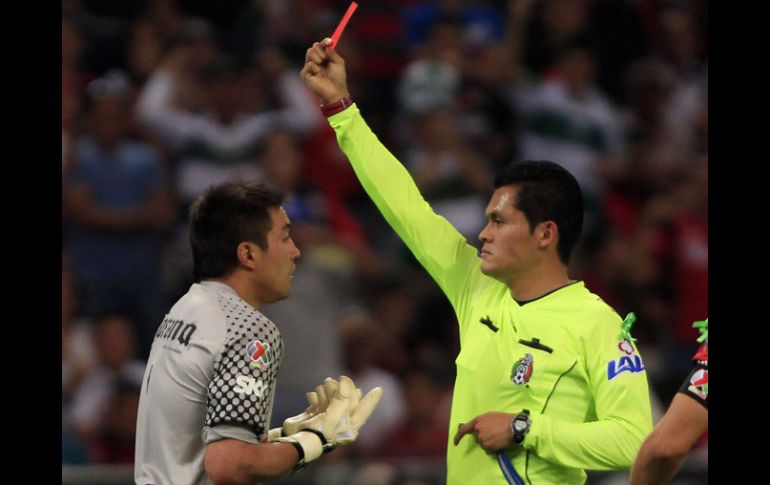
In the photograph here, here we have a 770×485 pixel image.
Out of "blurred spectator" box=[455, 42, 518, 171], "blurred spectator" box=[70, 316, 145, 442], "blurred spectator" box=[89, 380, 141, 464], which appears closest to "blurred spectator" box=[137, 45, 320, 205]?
"blurred spectator" box=[70, 316, 145, 442]

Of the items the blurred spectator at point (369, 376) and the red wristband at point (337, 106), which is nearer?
the red wristband at point (337, 106)

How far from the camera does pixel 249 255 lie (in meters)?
4.37

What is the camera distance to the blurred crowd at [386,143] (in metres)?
7.98

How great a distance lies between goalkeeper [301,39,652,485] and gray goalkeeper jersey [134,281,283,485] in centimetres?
78

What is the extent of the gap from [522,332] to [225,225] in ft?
3.65

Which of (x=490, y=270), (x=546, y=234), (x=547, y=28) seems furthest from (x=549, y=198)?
(x=547, y=28)

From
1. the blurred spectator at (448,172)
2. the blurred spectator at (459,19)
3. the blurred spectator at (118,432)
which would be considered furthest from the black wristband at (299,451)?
the blurred spectator at (459,19)

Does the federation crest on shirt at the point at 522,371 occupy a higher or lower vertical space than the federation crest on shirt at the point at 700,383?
higher

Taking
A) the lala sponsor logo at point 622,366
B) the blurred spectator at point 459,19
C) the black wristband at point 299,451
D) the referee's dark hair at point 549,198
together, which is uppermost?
the blurred spectator at point 459,19

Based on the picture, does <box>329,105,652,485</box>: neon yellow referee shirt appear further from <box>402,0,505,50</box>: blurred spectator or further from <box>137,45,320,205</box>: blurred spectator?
<box>402,0,505,50</box>: blurred spectator

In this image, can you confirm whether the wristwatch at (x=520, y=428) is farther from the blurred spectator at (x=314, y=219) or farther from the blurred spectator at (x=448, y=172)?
the blurred spectator at (x=448, y=172)

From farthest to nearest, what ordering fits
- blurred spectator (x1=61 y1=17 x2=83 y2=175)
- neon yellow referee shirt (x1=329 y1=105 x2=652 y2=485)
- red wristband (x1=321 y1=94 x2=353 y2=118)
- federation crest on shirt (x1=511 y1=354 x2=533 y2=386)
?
blurred spectator (x1=61 y1=17 x2=83 y2=175)
red wristband (x1=321 y1=94 x2=353 y2=118)
federation crest on shirt (x1=511 y1=354 x2=533 y2=386)
neon yellow referee shirt (x1=329 y1=105 x2=652 y2=485)

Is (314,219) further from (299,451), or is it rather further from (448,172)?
(299,451)

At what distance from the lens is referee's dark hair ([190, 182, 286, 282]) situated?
4.36m
